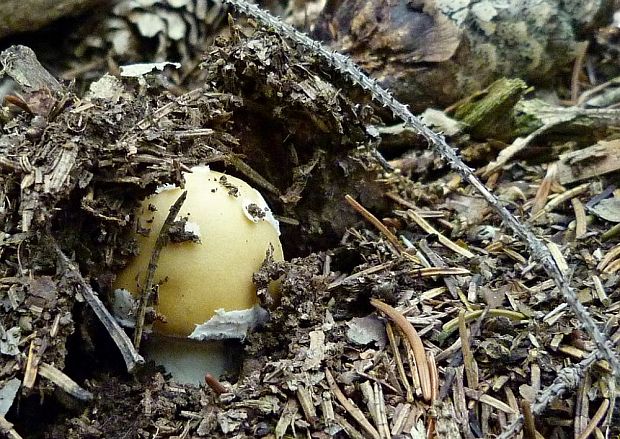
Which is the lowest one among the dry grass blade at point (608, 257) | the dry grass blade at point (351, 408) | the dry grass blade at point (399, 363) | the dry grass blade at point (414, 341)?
the dry grass blade at point (351, 408)

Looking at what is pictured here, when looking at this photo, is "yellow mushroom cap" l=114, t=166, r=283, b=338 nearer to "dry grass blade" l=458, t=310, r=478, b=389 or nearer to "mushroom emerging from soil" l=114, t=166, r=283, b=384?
"mushroom emerging from soil" l=114, t=166, r=283, b=384

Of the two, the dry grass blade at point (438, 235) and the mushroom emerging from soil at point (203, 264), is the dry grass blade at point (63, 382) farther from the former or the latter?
the dry grass blade at point (438, 235)

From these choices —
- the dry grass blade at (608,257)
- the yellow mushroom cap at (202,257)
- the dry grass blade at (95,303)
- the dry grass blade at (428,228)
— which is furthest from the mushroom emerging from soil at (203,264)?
the dry grass blade at (608,257)

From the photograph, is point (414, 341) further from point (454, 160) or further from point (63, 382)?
point (63, 382)

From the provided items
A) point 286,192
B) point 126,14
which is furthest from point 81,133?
point 126,14

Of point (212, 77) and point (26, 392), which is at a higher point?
point (212, 77)

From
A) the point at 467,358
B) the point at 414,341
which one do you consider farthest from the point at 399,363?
the point at 467,358

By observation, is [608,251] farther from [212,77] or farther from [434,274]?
[212,77]
